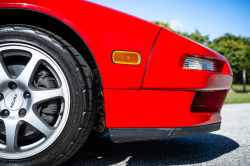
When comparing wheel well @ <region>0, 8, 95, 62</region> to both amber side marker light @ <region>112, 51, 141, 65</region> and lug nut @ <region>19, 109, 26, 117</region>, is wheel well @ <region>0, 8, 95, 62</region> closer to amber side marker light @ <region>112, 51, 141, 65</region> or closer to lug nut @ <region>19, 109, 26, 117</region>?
amber side marker light @ <region>112, 51, 141, 65</region>

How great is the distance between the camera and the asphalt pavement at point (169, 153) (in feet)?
4.92

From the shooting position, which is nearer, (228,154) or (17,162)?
(17,162)

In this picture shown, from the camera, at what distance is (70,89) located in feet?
4.24

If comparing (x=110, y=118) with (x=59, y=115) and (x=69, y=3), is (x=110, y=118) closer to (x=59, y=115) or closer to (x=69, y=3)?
(x=59, y=115)

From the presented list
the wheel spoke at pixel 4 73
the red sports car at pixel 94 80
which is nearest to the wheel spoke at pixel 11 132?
the red sports car at pixel 94 80

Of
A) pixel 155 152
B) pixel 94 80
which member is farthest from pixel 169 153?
pixel 94 80

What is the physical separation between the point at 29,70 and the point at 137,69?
681mm

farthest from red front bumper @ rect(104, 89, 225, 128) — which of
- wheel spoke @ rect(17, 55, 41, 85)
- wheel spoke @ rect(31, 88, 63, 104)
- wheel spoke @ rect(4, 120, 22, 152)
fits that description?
wheel spoke @ rect(4, 120, 22, 152)

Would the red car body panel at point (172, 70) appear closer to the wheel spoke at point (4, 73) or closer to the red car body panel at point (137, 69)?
the red car body panel at point (137, 69)

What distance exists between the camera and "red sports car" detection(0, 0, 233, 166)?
128cm

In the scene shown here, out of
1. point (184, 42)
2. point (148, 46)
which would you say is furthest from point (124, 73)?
point (184, 42)

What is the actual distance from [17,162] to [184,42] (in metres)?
1.29

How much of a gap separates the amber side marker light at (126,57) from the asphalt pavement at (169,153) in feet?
2.36

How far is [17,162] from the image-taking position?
4.19 ft
